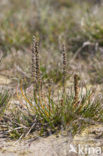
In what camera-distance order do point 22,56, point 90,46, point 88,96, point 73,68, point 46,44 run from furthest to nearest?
point 46,44 → point 90,46 → point 22,56 → point 73,68 → point 88,96

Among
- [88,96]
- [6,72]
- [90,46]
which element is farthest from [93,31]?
[88,96]

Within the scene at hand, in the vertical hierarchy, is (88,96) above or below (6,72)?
below

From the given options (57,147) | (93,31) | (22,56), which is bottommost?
(57,147)

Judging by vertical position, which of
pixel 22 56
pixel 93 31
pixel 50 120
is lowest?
pixel 50 120

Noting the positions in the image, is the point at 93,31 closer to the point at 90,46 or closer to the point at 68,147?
the point at 90,46

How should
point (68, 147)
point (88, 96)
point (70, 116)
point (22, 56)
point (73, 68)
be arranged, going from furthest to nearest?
point (22, 56) → point (73, 68) → point (88, 96) → point (70, 116) → point (68, 147)

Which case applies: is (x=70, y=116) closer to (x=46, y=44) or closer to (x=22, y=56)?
(x=22, y=56)

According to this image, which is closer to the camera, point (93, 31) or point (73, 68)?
point (73, 68)

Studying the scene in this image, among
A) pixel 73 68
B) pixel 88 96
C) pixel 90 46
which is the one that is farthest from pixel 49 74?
pixel 90 46

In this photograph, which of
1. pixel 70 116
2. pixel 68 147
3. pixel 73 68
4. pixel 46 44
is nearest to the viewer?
pixel 68 147
